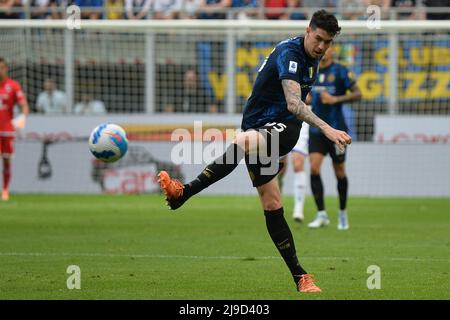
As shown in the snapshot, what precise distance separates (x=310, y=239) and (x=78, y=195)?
10.4 metres

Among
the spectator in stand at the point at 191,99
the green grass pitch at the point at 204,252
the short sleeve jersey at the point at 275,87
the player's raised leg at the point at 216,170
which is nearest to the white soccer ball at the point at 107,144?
the green grass pitch at the point at 204,252

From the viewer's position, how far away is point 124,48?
2445cm

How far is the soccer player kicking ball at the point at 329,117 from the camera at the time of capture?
1495 centimetres

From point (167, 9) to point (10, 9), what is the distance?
3.95m

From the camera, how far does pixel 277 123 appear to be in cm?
865

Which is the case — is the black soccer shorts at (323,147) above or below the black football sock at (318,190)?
above

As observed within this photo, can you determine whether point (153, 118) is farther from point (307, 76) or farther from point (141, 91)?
point (307, 76)

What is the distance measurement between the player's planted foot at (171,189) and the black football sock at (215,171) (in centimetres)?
6

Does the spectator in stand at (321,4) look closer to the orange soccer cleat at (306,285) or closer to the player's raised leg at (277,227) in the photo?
the player's raised leg at (277,227)

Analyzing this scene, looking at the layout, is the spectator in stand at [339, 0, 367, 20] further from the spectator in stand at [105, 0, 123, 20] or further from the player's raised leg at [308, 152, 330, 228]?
the player's raised leg at [308, 152, 330, 228]

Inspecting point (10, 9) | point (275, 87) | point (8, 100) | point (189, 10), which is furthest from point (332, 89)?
point (10, 9)

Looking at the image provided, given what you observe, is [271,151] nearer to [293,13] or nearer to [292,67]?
[292,67]

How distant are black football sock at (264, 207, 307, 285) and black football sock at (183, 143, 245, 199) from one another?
547 millimetres
